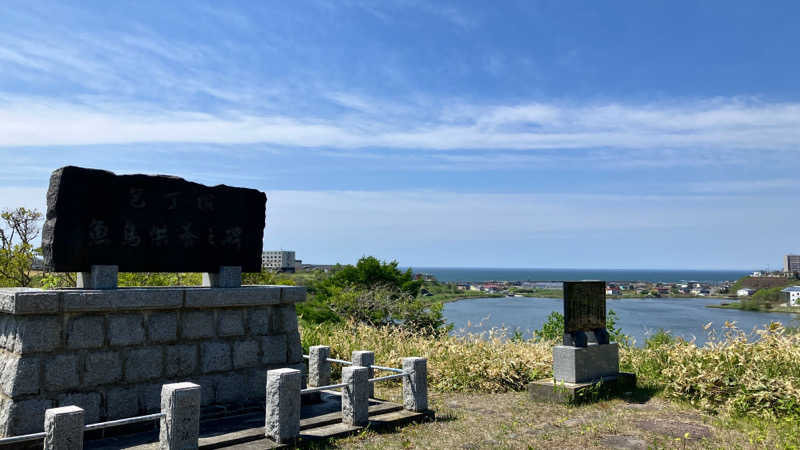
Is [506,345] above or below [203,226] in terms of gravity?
below

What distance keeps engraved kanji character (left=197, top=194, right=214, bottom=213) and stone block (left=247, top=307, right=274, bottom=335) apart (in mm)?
1414

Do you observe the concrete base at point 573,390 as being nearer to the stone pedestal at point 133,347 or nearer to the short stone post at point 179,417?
the stone pedestal at point 133,347

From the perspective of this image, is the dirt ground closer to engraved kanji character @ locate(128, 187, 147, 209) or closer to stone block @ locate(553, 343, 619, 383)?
stone block @ locate(553, 343, 619, 383)

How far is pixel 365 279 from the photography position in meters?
22.2

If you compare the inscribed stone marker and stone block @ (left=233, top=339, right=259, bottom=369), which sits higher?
the inscribed stone marker

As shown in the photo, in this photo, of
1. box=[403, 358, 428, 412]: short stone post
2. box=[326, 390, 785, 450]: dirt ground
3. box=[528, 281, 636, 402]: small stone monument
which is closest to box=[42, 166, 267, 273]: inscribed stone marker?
box=[403, 358, 428, 412]: short stone post

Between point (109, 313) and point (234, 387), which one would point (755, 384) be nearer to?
point (234, 387)

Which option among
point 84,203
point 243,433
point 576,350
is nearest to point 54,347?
point 84,203

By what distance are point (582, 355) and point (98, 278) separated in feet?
22.5

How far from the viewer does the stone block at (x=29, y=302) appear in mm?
5652

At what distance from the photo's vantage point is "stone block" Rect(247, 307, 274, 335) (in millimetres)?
7535

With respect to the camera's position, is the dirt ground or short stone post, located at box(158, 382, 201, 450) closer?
short stone post, located at box(158, 382, 201, 450)

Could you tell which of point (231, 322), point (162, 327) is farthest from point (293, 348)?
point (162, 327)

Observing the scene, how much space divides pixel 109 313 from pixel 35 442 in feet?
4.53
